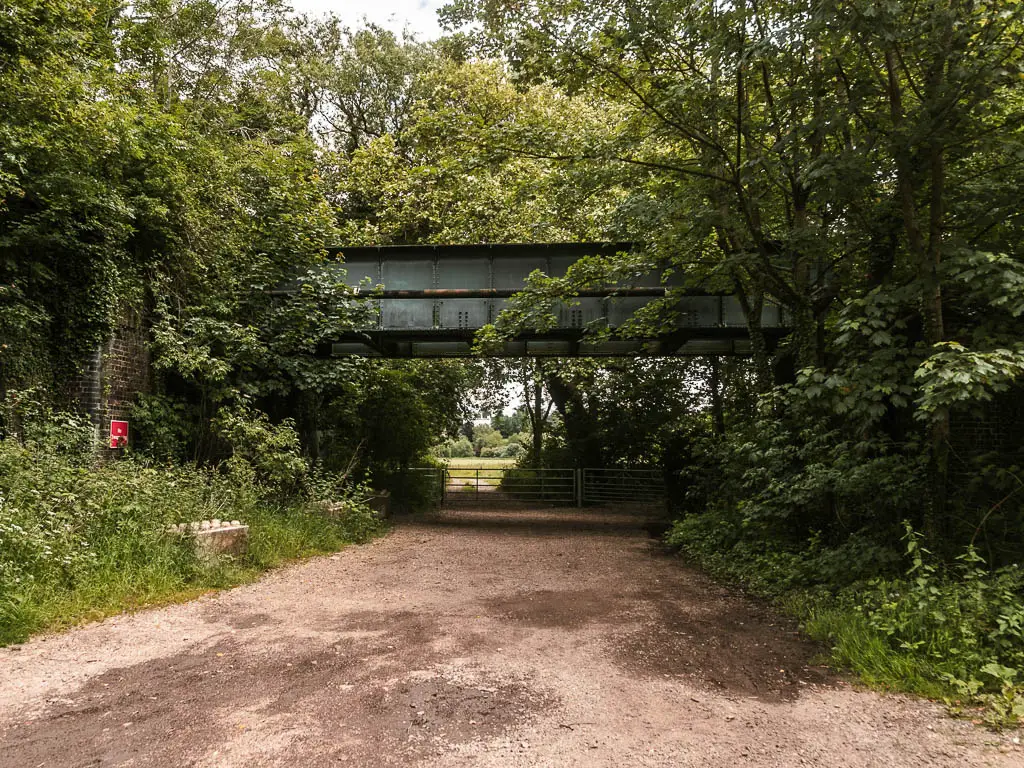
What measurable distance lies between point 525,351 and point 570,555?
20.1 feet

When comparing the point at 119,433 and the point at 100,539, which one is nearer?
the point at 100,539

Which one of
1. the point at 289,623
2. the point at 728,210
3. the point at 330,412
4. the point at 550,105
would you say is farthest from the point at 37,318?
the point at 550,105

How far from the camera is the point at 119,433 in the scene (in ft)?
33.1

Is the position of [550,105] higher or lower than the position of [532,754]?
higher

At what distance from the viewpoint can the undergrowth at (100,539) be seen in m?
5.67

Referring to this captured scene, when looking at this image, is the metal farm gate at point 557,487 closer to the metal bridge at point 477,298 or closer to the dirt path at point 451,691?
the metal bridge at point 477,298

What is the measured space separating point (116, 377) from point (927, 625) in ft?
35.5

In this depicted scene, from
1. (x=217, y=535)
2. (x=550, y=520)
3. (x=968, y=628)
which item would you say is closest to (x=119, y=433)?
(x=217, y=535)

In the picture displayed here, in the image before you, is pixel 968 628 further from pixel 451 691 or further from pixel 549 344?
pixel 549 344

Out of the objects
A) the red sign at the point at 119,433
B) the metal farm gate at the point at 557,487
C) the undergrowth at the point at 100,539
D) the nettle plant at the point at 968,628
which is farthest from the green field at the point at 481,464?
the nettle plant at the point at 968,628

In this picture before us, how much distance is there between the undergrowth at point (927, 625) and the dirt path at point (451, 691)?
0.26m

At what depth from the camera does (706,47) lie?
7.82 metres

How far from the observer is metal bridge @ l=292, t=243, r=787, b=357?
13477 millimetres

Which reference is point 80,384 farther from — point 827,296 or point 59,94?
point 827,296
